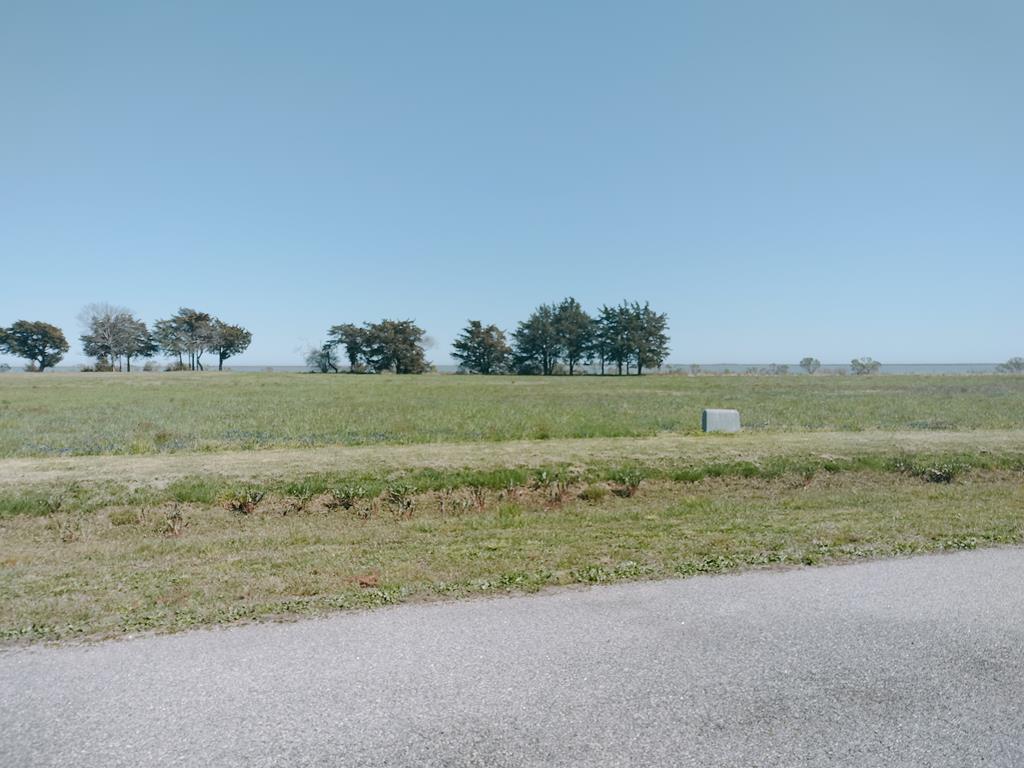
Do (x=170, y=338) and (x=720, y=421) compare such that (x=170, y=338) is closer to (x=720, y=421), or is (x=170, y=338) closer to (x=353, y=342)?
(x=353, y=342)

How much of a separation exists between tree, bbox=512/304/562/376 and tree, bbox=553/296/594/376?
2.17 feet

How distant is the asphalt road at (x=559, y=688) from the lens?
3449mm

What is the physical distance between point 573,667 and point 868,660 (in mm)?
1999

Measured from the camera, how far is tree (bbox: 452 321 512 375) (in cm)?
10075

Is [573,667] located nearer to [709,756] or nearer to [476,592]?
[709,756]

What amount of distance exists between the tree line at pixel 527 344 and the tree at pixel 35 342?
39979 millimetres

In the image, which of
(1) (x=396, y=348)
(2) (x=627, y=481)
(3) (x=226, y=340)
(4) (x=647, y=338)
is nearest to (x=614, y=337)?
(4) (x=647, y=338)

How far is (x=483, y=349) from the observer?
331 feet

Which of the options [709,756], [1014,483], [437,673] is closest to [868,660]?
[709,756]

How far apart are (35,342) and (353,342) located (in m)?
48.2

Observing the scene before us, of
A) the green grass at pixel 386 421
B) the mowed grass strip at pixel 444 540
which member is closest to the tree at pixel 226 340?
the green grass at pixel 386 421

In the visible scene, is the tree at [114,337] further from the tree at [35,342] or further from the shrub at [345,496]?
the shrub at [345,496]

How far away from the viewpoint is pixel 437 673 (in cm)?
426

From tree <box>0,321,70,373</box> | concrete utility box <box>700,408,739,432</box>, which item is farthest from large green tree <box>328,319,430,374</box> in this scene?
concrete utility box <box>700,408,739,432</box>
